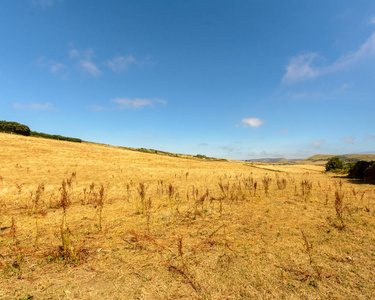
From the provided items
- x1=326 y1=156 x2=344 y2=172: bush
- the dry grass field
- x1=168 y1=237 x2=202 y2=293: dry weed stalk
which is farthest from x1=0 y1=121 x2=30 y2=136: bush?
x1=326 y1=156 x2=344 y2=172: bush

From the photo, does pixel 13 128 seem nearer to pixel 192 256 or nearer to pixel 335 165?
pixel 192 256

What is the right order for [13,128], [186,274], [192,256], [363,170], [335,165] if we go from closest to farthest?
[186,274] → [192,256] → [363,170] → [335,165] → [13,128]

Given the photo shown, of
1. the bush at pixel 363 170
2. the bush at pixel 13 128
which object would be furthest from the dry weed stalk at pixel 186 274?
the bush at pixel 13 128

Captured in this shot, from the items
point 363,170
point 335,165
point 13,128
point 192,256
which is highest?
point 13,128

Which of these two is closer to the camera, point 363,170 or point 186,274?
point 186,274

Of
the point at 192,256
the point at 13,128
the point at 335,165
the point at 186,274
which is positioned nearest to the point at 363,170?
the point at 335,165

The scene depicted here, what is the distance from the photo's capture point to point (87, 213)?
23.4ft

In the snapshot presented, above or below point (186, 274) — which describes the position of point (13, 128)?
above

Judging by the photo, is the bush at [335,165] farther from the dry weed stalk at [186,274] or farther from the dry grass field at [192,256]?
the dry weed stalk at [186,274]

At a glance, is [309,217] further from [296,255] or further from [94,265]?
[94,265]

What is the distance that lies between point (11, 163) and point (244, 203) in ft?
85.3

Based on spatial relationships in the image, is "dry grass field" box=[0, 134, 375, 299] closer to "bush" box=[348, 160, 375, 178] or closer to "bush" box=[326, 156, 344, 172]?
"bush" box=[348, 160, 375, 178]

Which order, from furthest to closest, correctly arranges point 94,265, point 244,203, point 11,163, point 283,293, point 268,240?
point 11,163 → point 244,203 → point 268,240 → point 94,265 → point 283,293

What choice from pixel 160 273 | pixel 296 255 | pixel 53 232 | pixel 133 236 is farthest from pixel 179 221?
pixel 53 232
